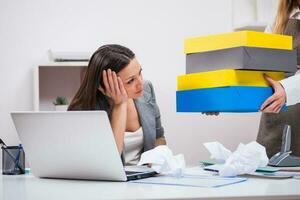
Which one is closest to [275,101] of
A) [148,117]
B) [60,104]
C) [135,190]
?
[135,190]

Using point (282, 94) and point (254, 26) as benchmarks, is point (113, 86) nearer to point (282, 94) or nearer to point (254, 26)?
point (282, 94)

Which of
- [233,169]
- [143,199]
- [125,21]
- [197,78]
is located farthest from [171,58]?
[143,199]

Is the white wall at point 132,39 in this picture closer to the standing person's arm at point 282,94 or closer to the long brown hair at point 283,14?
the long brown hair at point 283,14

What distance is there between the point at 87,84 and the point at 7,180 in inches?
25.7

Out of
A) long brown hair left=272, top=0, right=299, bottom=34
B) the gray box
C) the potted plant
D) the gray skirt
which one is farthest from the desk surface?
the potted plant

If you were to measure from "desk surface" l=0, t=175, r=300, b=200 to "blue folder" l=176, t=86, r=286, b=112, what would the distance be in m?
0.25

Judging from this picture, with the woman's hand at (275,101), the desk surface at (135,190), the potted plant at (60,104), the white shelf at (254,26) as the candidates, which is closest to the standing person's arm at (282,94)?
the woman's hand at (275,101)

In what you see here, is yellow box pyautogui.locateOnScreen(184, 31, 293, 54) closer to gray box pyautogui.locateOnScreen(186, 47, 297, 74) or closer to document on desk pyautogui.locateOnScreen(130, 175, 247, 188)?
gray box pyautogui.locateOnScreen(186, 47, 297, 74)

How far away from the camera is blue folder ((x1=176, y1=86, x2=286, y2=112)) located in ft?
4.68

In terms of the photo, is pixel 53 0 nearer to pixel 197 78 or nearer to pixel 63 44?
pixel 63 44

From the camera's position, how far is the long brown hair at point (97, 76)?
1945 mm

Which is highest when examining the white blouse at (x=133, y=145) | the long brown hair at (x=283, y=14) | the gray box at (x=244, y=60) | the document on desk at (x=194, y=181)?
the long brown hair at (x=283, y=14)

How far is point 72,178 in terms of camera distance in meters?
1.33

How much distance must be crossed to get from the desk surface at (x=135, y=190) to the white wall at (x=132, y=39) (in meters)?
1.69
